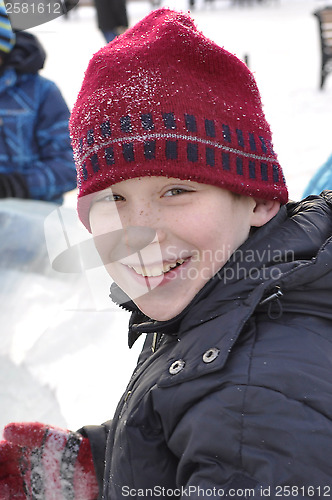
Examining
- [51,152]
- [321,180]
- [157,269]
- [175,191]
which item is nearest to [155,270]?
[157,269]

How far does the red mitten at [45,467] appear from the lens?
4.06 ft

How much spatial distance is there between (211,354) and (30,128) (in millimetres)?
1952

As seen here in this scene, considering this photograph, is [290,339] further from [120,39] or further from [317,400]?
[120,39]

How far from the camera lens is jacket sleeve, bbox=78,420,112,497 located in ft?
4.06

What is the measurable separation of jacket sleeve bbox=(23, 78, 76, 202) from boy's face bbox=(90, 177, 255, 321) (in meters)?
1.57

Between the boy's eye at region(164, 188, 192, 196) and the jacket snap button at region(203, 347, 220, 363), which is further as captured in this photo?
the boy's eye at region(164, 188, 192, 196)

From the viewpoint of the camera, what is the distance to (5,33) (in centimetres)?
245

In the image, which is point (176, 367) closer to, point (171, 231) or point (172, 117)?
point (171, 231)

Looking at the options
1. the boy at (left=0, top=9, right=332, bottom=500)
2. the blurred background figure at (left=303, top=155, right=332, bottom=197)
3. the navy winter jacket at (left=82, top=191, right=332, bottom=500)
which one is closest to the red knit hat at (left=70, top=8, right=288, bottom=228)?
the boy at (left=0, top=9, right=332, bottom=500)

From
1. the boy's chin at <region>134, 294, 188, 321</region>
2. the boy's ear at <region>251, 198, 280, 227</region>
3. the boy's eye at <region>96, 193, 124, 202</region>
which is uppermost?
the boy's eye at <region>96, 193, 124, 202</region>

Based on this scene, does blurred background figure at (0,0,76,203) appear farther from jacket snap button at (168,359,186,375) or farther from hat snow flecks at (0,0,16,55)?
jacket snap button at (168,359,186,375)

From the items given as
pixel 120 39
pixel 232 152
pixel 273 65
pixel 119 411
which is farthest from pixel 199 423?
pixel 273 65

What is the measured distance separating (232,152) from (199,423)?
1.44 feet

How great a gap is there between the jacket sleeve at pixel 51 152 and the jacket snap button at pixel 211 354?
6.00ft
